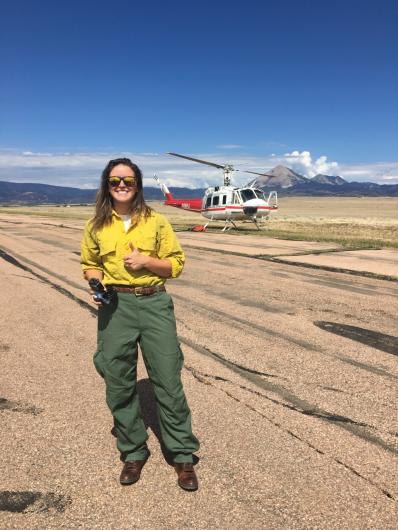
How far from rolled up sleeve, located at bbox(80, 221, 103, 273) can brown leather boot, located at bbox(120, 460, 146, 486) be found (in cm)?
142

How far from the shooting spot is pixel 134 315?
3170mm

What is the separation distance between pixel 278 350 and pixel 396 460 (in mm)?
2504

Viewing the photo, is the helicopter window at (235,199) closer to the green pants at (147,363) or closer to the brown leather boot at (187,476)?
the green pants at (147,363)

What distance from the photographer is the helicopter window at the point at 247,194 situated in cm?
2817

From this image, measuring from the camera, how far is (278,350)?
5789mm

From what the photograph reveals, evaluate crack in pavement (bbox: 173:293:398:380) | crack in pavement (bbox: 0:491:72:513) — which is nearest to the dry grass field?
crack in pavement (bbox: 173:293:398:380)

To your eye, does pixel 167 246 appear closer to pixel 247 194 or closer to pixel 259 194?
pixel 247 194

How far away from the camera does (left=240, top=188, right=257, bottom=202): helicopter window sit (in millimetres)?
28170

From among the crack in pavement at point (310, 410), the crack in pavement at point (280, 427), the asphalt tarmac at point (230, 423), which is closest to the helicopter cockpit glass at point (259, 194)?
the asphalt tarmac at point (230, 423)

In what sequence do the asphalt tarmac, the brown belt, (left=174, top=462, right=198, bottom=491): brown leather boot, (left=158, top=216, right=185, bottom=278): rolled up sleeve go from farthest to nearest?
1. (left=158, top=216, right=185, bottom=278): rolled up sleeve
2. the brown belt
3. (left=174, top=462, right=198, bottom=491): brown leather boot
4. the asphalt tarmac

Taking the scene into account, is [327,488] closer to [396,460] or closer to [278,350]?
[396,460]

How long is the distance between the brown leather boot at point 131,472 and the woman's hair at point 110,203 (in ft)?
5.61

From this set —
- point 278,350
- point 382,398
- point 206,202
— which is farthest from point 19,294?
point 206,202

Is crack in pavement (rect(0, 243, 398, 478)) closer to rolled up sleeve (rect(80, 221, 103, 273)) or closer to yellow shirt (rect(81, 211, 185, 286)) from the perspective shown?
yellow shirt (rect(81, 211, 185, 286))
